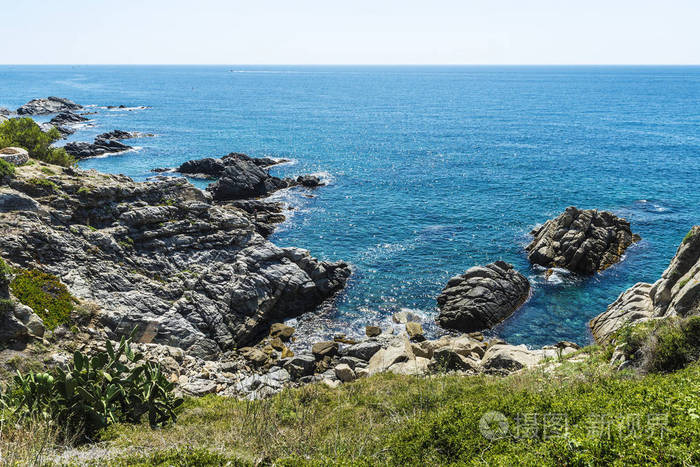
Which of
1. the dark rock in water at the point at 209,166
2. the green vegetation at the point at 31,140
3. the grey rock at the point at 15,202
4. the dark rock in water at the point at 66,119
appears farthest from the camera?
the dark rock in water at the point at 66,119

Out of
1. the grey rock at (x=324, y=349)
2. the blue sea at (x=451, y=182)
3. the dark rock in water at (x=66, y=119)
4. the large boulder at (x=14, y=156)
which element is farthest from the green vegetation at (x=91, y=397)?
the dark rock in water at (x=66, y=119)

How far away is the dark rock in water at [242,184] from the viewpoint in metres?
62.5

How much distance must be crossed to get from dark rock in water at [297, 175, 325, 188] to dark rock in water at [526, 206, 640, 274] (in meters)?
34.3

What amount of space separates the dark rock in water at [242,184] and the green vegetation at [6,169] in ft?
99.7

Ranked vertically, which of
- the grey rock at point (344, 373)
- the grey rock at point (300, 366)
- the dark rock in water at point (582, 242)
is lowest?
the grey rock at point (300, 366)

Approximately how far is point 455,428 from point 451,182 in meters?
59.5

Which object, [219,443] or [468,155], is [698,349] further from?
[468,155]

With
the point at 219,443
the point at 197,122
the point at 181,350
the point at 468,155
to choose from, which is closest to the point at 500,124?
the point at 468,155

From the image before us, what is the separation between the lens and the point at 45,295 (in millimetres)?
25500

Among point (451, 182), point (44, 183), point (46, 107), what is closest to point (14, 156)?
point (44, 183)

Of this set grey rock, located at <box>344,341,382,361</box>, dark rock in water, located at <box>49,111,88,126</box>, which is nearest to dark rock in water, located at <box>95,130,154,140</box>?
dark rock in water, located at <box>49,111,88,126</box>

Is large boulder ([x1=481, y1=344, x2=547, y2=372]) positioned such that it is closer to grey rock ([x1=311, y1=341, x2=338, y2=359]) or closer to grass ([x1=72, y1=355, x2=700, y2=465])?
grass ([x1=72, y1=355, x2=700, y2=465])

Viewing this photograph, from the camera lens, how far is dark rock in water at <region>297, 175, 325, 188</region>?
68.3 metres

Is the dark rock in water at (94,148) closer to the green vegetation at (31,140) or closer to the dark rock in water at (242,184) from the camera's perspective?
the dark rock in water at (242,184)
